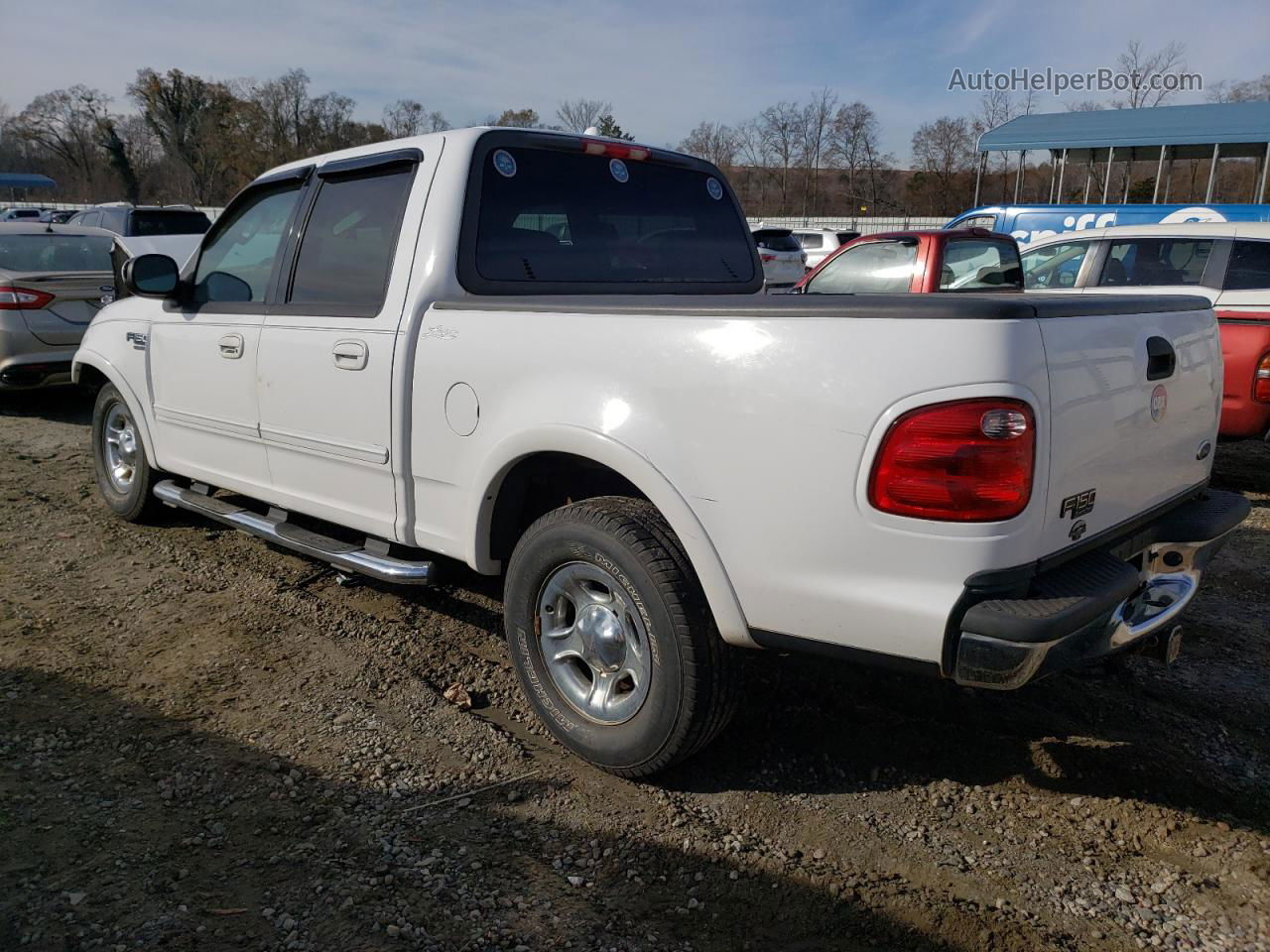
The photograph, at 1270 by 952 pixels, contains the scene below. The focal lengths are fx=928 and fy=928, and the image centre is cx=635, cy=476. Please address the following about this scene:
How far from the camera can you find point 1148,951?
2229mm

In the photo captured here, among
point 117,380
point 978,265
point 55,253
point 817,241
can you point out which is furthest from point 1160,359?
point 817,241

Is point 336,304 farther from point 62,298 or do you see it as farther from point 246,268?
point 62,298

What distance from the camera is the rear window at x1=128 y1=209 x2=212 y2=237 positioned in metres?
13.6

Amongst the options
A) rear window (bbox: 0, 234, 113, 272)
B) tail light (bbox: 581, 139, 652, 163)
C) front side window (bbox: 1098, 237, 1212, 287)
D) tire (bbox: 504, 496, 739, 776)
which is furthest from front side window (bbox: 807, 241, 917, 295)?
rear window (bbox: 0, 234, 113, 272)

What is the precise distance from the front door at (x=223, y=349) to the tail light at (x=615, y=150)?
1.29 meters

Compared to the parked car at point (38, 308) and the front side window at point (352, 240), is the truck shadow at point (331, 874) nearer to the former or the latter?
the front side window at point (352, 240)

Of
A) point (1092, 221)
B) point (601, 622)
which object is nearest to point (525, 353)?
point (601, 622)

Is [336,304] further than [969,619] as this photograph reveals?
Yes

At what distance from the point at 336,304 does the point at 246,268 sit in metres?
0.96

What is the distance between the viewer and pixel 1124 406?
97.3 inches

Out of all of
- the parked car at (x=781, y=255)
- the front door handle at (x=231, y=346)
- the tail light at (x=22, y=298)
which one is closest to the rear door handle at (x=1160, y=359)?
the front door handle at (x=231, y=346)

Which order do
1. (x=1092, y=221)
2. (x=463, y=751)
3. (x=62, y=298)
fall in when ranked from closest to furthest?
1. (x=463, y=751)
2. (x=62, y=298)
3. (x=1092, y=221)

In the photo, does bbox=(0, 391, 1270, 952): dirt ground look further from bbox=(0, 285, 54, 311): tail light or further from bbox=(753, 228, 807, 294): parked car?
bbox=(753, 228, 807, 294): parked car

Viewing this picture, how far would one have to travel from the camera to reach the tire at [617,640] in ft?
Answer: 8.55
